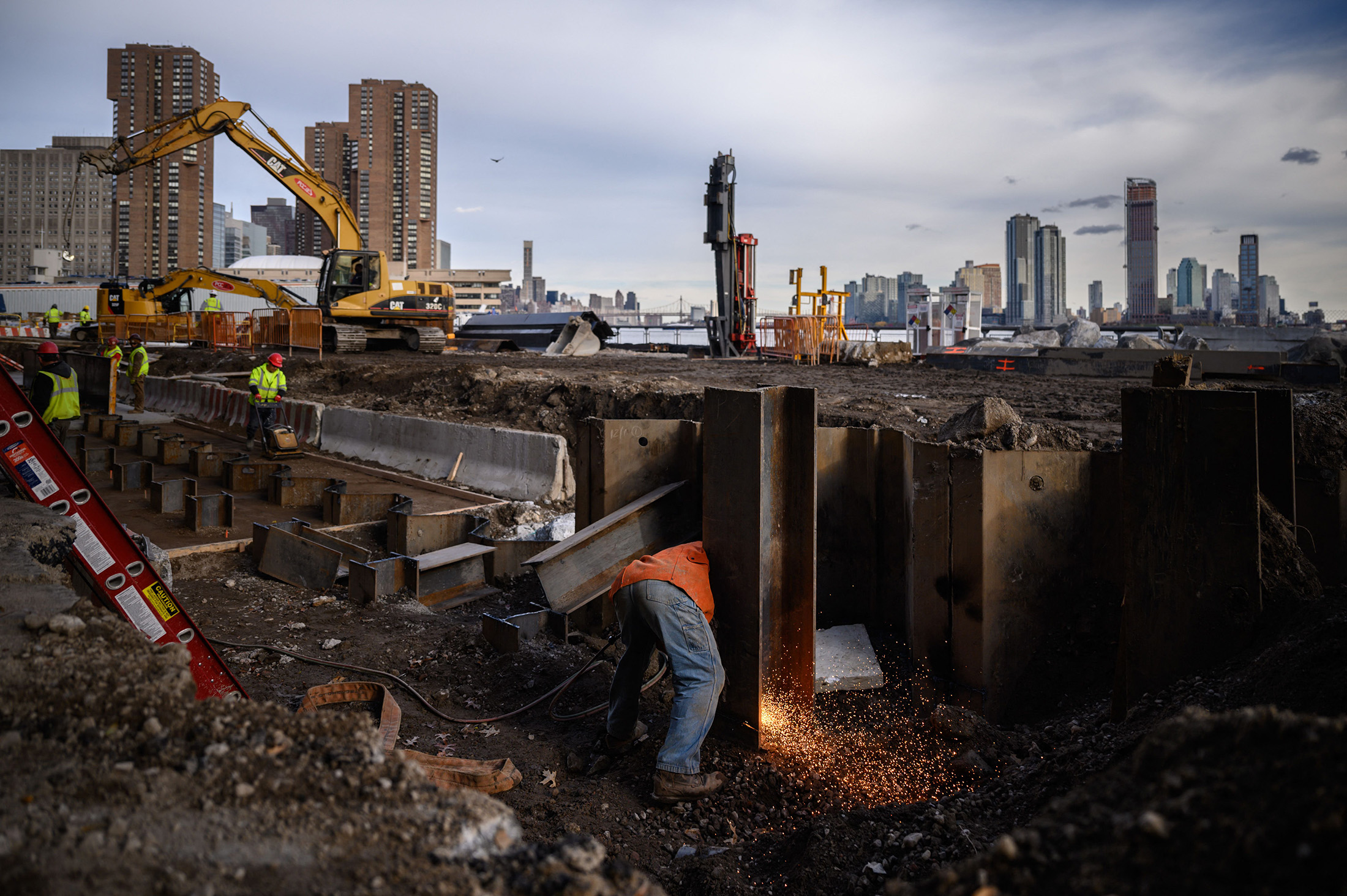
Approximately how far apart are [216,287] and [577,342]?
38.5ft

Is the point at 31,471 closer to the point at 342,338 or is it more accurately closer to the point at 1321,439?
the point at 1321,439

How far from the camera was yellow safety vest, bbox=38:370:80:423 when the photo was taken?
10.6 m

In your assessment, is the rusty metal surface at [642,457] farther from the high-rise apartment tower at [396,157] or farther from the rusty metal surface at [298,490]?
the high-rise apartment tower at [396,157]

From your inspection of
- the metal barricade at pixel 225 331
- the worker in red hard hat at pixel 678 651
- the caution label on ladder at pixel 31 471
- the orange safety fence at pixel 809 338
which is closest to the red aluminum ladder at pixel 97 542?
the caution label on ladder at pixel 31 471

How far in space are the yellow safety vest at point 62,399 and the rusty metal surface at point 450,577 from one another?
6450 millimetres

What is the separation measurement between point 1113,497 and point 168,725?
4.90 metres

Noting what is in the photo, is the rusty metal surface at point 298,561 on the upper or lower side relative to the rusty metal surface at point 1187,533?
lower

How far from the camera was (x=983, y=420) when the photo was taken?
19.3 ft

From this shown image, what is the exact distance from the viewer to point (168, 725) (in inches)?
96.9

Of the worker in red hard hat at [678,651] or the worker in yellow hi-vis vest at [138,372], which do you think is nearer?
the worker in red hard hat at [678,651]

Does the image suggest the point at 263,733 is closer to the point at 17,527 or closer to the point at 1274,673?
the point at 17,527

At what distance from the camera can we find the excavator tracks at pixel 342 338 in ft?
78.8

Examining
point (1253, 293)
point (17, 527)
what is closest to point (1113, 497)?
point (17, 527)

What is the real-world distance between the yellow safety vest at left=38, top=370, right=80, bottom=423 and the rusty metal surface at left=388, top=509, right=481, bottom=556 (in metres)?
5.56
